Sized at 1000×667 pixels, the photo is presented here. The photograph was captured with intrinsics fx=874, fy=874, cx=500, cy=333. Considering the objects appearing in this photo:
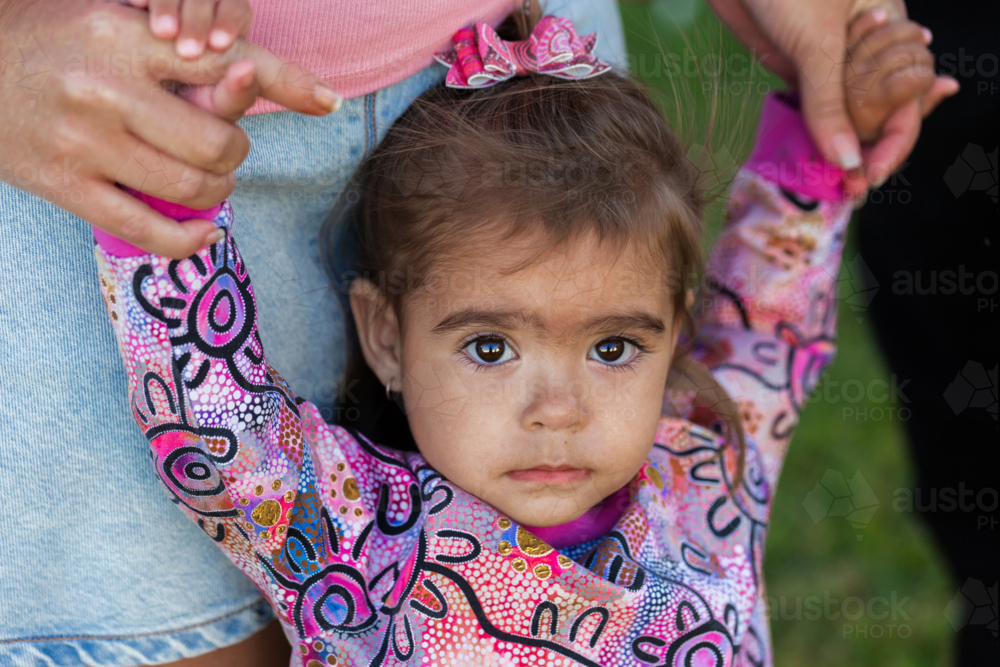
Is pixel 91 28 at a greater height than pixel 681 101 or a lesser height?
greater

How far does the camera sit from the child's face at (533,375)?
1.10 metres

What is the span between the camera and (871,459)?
8.52 ft

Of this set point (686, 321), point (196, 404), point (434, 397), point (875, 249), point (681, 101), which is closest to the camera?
point (196, 404)

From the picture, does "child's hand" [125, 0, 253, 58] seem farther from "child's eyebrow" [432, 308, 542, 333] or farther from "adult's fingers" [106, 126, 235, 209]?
"child's eyebrow" [432, 308, 542, 333]

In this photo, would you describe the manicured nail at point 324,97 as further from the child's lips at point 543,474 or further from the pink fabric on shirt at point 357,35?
the child's lips at point 543,474

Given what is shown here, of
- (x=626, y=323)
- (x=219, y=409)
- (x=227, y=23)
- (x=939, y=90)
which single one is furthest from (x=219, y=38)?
(x=939, y=90)

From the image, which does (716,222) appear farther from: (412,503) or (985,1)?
(412,503)

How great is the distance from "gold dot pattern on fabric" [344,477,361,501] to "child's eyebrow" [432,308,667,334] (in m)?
0.22

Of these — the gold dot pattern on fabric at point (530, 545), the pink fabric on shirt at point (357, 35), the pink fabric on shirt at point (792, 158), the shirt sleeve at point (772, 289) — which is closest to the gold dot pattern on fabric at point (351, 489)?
the gold dot pattern on fabric at point (530, 545)

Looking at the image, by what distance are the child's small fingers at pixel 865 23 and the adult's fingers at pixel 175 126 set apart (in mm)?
1002

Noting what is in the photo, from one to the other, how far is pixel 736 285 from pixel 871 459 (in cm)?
137

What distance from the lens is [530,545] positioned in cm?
111

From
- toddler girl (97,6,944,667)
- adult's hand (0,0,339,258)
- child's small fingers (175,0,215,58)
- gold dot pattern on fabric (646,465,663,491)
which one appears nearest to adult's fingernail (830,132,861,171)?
toddler girl (97,6,944,667)

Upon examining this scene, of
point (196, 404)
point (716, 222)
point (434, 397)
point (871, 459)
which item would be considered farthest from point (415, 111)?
point (871, 459)
